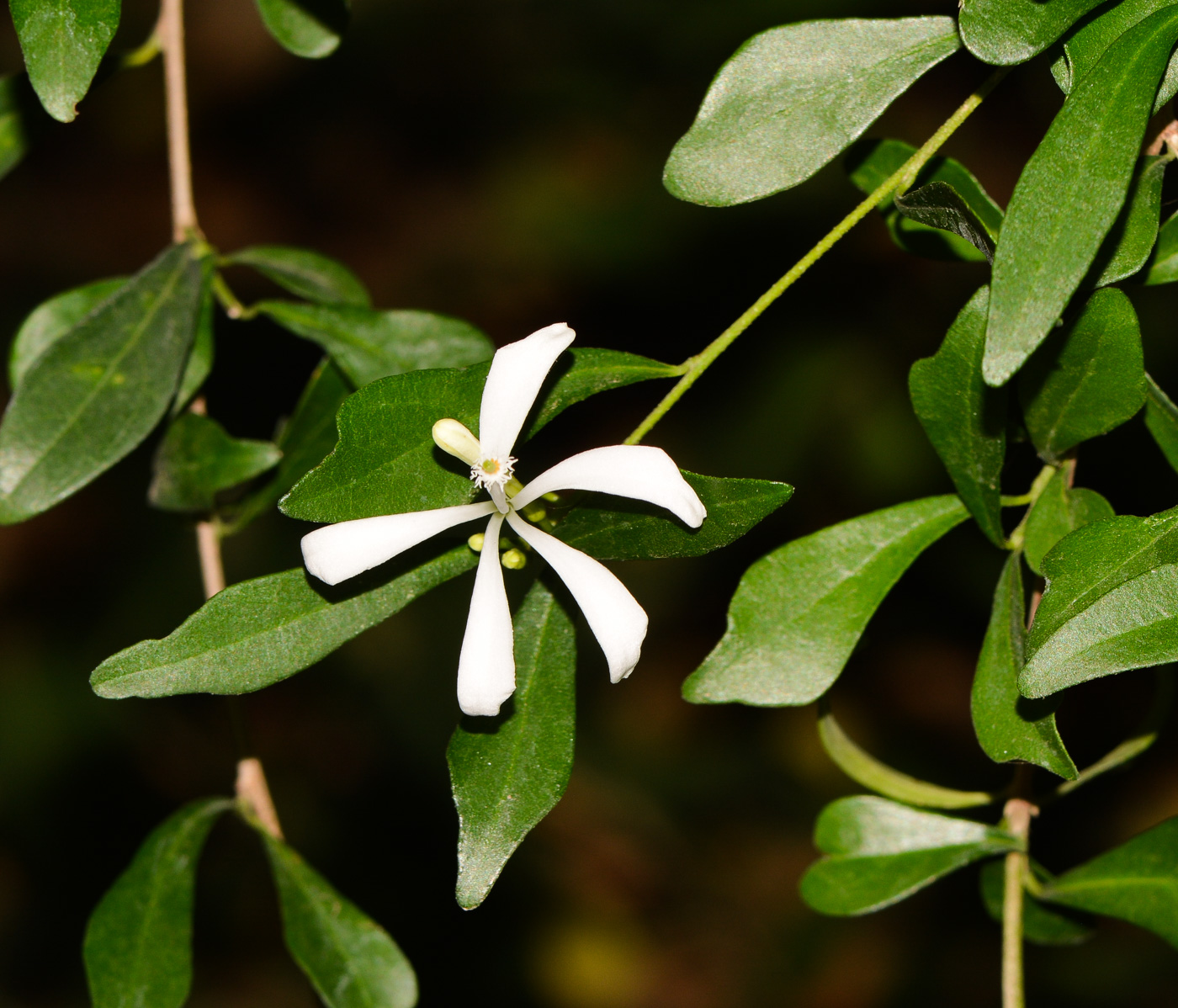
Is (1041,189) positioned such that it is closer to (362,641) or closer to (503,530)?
(503,530)

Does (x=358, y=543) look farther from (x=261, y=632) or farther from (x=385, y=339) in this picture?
(x=385, y=339)

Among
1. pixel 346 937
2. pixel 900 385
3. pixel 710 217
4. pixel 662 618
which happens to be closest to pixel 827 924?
pixel 662 618

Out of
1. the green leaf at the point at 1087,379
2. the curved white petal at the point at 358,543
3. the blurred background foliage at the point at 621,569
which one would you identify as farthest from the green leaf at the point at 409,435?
the blurred background foliage at the point at 621,569

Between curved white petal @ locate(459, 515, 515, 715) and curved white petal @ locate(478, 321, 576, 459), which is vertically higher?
curved white petal @ locate(478, 321, 576, 459)

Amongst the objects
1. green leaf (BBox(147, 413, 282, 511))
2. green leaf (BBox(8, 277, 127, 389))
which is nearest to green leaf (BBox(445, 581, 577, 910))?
green leaf (BBox(147, 413, 282, 511))

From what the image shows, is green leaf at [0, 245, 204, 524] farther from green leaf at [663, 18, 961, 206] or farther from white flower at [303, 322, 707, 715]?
green leaf at [663, 18, 961, 206]

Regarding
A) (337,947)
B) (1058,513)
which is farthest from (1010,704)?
(337,947)
